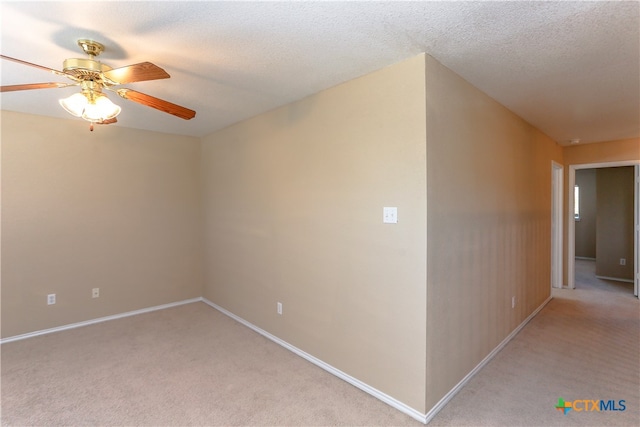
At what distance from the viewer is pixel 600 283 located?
17.6 ft

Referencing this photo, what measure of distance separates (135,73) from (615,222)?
7.44 meters

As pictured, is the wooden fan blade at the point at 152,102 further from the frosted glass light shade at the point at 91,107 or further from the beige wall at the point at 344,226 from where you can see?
the beige wall at the point at 344,226

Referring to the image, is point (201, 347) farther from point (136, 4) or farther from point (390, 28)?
point (390, 28)

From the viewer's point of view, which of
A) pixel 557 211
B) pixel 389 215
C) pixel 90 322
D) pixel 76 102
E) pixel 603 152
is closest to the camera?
pixel 76 102

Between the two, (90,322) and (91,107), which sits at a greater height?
(91,107)

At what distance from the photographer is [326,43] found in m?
1.85

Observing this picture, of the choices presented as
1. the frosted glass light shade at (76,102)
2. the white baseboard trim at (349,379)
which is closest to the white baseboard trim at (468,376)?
the white baseboard trim at (349,379)

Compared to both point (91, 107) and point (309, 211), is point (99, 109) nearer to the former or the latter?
point (91, 107)

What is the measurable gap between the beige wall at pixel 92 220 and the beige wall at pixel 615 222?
6.93 m

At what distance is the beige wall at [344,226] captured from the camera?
2070 mm

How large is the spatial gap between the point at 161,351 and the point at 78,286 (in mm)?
1489

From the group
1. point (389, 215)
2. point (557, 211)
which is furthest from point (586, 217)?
point (389, 215)

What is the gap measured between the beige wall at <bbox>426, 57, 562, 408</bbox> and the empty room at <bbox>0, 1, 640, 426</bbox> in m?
0.02

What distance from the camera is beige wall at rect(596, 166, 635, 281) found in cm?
554
